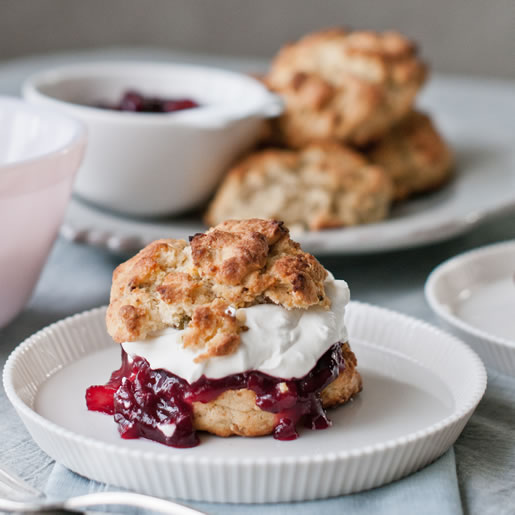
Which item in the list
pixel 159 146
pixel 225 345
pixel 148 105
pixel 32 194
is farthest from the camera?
pixel 148 105

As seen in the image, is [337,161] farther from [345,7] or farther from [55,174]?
[345,7]

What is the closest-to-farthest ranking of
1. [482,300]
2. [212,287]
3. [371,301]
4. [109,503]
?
[109,503]
[212,287]
[482,300]
[371,301]

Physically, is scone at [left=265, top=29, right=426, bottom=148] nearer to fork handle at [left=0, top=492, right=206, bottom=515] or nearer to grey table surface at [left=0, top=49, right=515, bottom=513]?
grey table surface at [left=0, top=49, right=515, bottom=513]

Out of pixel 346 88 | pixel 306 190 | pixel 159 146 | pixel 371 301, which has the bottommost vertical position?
pixel 371 301

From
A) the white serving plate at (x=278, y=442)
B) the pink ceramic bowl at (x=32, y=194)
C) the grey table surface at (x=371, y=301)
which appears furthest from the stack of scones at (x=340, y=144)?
the white serving plate at (x=278, y=442)

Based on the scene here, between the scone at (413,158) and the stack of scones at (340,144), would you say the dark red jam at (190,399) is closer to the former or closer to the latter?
the stack of scones at (340,144)

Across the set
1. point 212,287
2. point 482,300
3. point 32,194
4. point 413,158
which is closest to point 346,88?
point 413,158

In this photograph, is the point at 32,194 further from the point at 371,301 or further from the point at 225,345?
the point at 371,301
